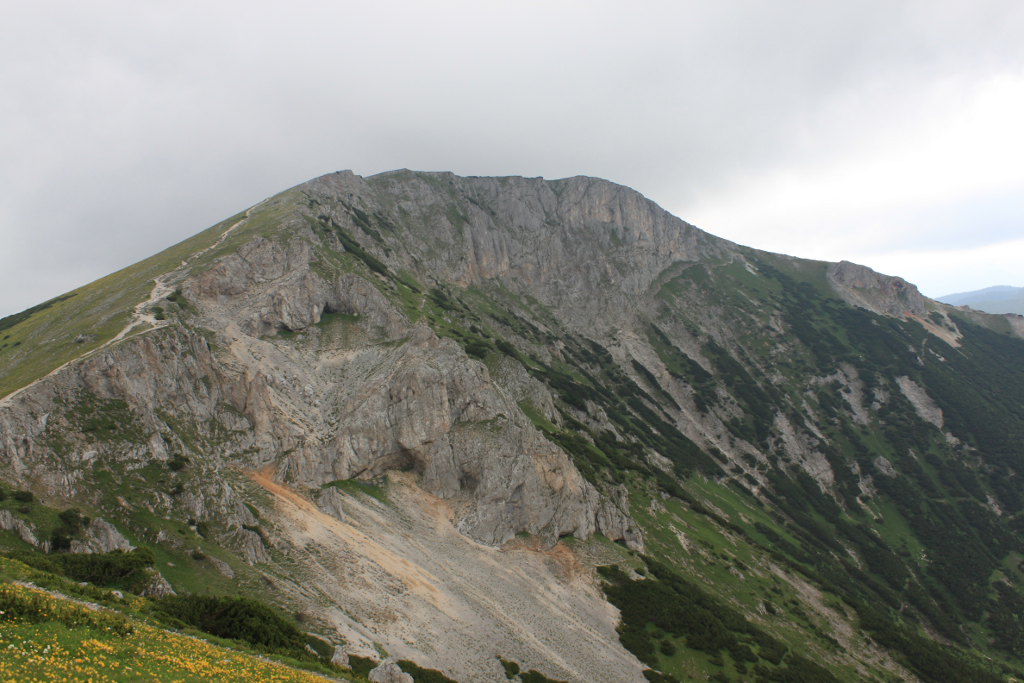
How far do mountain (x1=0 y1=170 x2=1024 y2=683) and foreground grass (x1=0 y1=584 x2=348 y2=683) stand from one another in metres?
20.5

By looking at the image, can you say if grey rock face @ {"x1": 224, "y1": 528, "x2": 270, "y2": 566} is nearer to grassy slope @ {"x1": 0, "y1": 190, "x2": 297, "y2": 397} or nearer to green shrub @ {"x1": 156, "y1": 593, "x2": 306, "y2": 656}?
green shrub @ {"x1": 156, "y1": 593, "x2": 306, "y2": 656}

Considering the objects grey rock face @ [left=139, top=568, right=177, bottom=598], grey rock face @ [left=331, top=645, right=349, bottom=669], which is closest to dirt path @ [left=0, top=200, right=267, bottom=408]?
grey rock face @ [left=139, top=568, right=177, bottom=598]

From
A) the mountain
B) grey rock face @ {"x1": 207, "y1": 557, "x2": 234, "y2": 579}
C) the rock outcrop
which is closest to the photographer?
the rock outcrop

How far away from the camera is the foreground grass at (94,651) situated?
15.7 m

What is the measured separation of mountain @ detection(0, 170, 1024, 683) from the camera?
1921 inches

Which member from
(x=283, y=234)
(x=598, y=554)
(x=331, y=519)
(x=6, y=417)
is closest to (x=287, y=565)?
(x=331, y=519)

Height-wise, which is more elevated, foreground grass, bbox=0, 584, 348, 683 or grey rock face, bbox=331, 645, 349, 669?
foreground grass, bbox=0, 584, 348, 683

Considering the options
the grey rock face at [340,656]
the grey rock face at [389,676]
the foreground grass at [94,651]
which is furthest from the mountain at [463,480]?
the foreground grass at [94,651]

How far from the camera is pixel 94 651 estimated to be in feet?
58.4

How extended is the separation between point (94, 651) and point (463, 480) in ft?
200

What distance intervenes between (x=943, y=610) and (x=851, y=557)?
60.6 ft

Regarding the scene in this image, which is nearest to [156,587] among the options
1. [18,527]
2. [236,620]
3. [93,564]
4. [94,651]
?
[93,564]

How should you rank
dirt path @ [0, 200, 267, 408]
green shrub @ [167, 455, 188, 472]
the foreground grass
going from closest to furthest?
the foreground grass, dirt path @ [0, 200, 267, 408], green shrub @ [167, 455, 188, 472]

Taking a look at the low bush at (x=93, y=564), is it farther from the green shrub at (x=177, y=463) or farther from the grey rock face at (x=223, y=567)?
the green shrub at (x=177, y=463)
